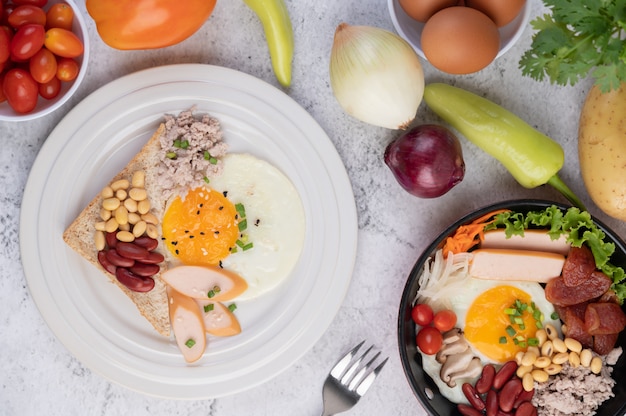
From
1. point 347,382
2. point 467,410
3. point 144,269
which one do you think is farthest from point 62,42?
point 467,410

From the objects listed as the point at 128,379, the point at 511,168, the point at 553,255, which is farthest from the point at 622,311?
the point at 128,379

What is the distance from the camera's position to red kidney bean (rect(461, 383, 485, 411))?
2047 mm

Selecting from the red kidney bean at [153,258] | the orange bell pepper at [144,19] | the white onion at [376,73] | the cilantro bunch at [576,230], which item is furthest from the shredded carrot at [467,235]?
the orange bell pepper at [144,19]

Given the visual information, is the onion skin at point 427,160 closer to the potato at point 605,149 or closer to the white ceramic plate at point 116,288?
the white ceramic plate at point 116,288

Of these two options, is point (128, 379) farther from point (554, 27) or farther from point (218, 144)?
point (554, 27)

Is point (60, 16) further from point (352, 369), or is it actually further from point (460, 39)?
point (352, 369)

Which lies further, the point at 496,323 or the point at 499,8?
the point at 496,323

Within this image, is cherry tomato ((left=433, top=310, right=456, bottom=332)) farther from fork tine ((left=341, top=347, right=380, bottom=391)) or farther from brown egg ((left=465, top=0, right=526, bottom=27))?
brown egg ((left=465, top=0, right=526, bottom=27))

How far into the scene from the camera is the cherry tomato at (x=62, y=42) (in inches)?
73.2

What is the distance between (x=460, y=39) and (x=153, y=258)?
1.11 meters

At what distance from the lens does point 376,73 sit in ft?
6.22

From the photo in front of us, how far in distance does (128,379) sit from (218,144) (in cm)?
80

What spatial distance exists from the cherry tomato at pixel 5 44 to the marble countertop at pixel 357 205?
297 mm

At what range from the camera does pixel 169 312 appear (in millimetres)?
2088
